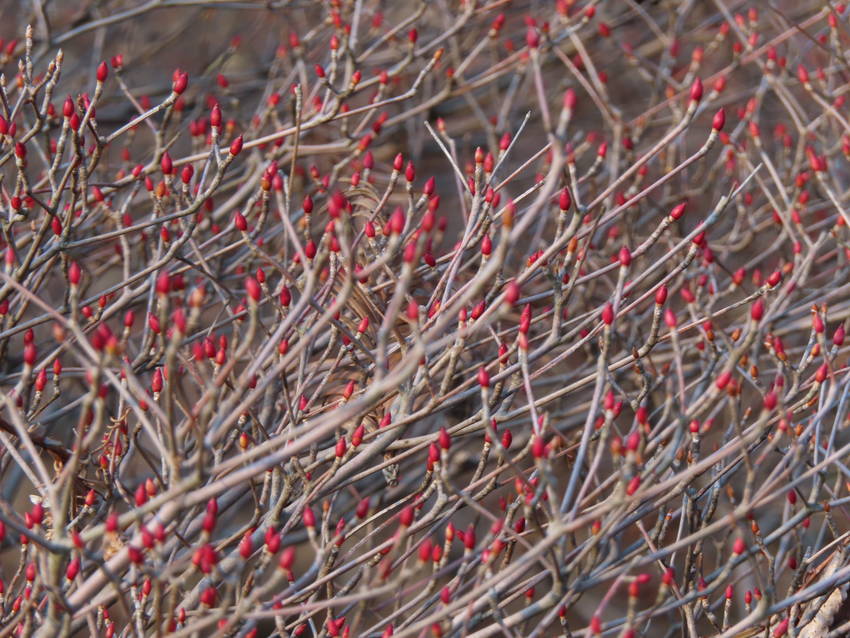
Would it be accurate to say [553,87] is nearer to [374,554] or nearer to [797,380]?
[797,380]

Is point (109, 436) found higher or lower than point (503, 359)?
higher

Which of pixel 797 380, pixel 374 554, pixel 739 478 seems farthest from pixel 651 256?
pixel 374 554

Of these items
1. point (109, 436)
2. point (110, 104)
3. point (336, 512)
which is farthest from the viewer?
point (110, 104)

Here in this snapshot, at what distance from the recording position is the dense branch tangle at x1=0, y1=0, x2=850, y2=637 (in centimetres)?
222

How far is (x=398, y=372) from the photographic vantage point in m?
1.96

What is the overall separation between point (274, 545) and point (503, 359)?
2.85ft

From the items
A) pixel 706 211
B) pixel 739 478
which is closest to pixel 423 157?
pixel 706 211

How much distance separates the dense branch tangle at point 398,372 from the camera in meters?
2.22

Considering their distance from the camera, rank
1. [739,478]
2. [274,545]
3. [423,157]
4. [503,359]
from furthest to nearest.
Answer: [423,157]
[739,478]
[503,359]
[274,545]

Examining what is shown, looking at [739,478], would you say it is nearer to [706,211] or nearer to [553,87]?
[706,211]

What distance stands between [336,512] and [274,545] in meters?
2.03

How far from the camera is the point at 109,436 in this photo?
309 centimetres

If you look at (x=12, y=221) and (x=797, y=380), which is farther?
(x=12, y=221)

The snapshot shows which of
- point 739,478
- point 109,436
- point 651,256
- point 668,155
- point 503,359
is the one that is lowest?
point 739,478
